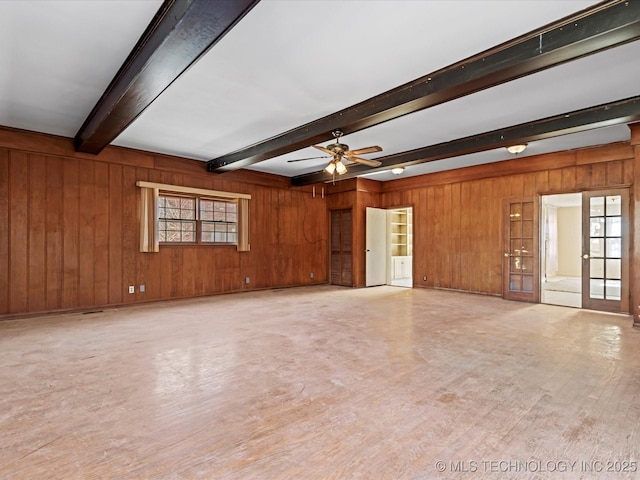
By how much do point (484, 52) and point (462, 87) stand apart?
1.06 feet

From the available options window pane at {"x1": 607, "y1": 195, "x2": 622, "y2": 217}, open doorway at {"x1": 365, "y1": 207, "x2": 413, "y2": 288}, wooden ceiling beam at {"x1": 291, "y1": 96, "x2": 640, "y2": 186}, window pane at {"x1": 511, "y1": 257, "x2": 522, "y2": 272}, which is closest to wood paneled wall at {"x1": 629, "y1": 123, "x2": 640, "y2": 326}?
wooden ceiling beam at {"x1": 291, "y1": 96, "x2": 640, "y2": 186}

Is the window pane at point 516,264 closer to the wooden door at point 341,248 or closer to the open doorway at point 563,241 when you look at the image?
the wooden door at point 341,248

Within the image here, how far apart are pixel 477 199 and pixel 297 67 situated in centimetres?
553

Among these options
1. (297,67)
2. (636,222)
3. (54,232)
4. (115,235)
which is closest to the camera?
(297,67)

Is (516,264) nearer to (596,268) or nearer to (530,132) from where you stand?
(596,268)

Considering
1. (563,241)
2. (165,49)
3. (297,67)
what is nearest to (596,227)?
(297,67)

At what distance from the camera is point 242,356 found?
341cm

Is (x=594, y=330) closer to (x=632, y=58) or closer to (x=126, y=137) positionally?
(x=632, y=58)

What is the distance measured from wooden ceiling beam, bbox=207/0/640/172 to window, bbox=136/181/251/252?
140 inches

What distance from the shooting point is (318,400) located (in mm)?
2488

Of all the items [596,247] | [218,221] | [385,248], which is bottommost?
[385,248]

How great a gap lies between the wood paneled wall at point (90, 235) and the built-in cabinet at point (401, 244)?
14.1ft

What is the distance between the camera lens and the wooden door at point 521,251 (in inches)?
254

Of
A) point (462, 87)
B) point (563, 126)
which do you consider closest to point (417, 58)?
point (462, 87)
